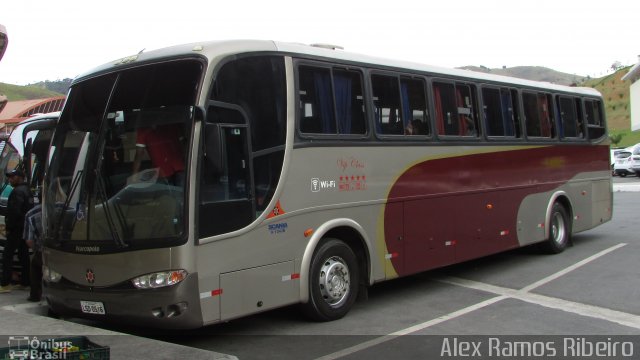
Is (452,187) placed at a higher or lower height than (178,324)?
higher

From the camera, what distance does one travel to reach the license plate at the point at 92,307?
620 centimetres

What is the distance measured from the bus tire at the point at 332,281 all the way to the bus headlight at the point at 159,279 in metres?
1.78

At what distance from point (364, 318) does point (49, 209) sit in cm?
380

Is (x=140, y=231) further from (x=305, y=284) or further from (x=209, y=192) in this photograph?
(x=305, y=284)

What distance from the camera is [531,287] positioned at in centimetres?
923

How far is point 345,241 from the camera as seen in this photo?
791 cm

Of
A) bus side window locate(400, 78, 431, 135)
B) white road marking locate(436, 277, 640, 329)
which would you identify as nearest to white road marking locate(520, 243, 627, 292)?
white road marking locate(436, 277, 640, 329)

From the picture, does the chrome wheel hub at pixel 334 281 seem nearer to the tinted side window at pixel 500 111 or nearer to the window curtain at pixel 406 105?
the window curtain at pixel 406 105

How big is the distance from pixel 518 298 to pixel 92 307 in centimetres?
545

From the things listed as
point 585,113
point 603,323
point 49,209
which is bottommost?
point 603,323

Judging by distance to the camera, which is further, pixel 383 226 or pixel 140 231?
pixel 383 226

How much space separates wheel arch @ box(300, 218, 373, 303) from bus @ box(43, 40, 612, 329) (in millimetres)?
21

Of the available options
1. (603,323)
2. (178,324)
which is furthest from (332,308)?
(603,323)

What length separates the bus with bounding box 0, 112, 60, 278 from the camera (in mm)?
9492
